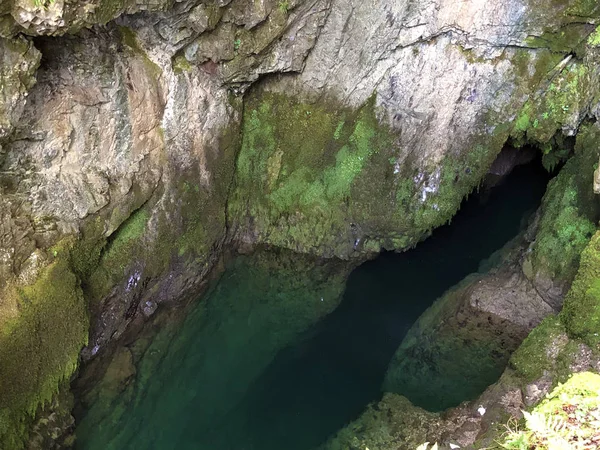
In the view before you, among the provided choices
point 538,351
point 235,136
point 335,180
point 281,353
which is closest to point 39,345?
point 281,353

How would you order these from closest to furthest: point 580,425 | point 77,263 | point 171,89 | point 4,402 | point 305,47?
point 580,425, point 4,402, point 77,263, point 171,89, point 305,47

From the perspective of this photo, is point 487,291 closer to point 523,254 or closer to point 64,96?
point 523,254

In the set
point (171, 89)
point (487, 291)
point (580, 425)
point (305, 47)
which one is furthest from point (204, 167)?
point (580, 425)

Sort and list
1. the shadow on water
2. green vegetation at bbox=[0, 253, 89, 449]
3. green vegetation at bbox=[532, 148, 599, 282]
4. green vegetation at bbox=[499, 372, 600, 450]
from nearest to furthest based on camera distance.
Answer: green vegetation at bbox=[499, 372, 600, 450]
green vegetation at bbox=[0, 253, 89, 449]
green vegetation at bbox=[532, 148, 599, 282]
the shadow on water

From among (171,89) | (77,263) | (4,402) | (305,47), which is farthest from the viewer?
(305,47)

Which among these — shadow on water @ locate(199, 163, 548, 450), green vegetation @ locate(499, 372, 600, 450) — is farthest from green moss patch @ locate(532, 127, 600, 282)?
green vegetation @ locate(499, 372, 600, 450)

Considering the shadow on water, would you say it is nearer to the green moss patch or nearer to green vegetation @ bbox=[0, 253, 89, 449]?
the green moss patch

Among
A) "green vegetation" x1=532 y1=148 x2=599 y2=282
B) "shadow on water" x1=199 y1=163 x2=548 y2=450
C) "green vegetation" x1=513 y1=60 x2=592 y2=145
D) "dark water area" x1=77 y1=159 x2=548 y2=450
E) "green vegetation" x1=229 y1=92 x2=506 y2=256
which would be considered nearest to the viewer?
"green vegetation" x1=532 y1=148 x2=599 y2=282

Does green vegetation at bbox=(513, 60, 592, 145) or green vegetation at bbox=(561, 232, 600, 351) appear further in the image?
green vegetation at bbox=(513, 60, 592, 145)
